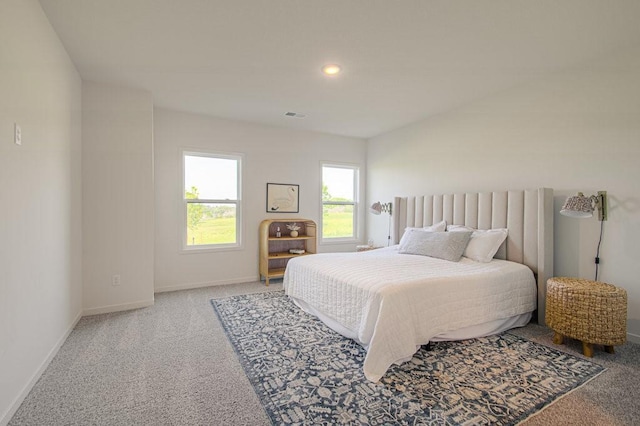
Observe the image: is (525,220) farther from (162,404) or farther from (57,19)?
(57,19)

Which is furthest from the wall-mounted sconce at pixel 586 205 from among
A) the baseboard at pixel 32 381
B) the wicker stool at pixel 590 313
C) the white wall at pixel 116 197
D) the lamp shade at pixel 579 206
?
the white wall at pixel 116 197

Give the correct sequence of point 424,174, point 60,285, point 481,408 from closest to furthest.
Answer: point 481,408 → point 60,285 → point 424,174

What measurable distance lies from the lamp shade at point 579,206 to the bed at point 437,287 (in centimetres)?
28

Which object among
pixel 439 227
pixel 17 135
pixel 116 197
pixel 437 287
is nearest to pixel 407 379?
pixel 437 287

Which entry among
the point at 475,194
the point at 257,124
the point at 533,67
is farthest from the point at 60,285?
the point at 533,67

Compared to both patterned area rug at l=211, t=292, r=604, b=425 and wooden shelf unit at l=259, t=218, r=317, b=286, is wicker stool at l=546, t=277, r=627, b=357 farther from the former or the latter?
wooden shelf unit at l=259, t=218, r=317, b=286

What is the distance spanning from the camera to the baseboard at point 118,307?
10.8 feet

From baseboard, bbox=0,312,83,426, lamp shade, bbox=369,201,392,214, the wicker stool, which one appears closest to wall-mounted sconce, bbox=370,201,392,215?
lamp shade, bbox=369,201,392,214

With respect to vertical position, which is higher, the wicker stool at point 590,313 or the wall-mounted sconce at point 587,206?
the wall-mounted sconce at point 587,206

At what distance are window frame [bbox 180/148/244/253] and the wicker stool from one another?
400 centimetres

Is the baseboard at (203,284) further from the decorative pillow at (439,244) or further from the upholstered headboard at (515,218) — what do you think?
→ the upholstered headboard at (515,218)

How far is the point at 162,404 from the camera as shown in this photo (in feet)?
5.85

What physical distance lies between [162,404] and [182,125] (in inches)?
144

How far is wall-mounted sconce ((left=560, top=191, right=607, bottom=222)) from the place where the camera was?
265 centimetres
